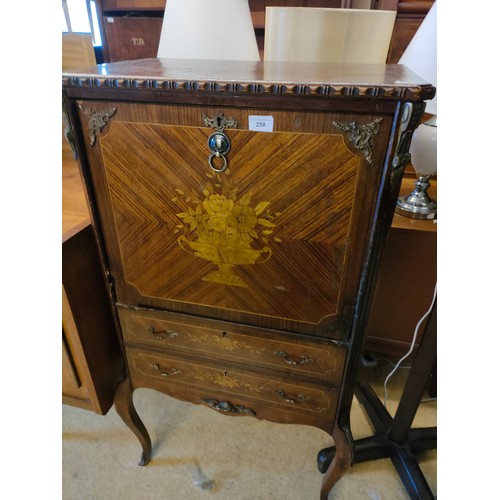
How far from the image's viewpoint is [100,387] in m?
1.17

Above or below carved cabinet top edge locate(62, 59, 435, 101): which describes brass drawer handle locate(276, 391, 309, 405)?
below

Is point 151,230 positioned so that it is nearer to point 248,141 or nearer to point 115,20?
point 248,141

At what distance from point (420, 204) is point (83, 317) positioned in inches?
41.9

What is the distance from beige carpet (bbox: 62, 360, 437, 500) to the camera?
1.07 metres

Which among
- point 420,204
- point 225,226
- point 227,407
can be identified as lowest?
point 227,407

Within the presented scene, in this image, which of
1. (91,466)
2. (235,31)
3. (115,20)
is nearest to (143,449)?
(91,466)

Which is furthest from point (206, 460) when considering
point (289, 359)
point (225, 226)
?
point (225, 226)

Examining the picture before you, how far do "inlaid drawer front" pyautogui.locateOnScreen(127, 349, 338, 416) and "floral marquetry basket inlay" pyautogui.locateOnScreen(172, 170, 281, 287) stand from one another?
0.92 ft

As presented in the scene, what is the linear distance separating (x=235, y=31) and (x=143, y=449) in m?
1.39

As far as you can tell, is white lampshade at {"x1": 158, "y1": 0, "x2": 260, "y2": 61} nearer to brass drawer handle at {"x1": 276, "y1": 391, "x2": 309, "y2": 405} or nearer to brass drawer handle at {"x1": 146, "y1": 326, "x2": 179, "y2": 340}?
brass drawer handle at {"x1": 146, "y1": 326, "x2": 179, "y2": 340}

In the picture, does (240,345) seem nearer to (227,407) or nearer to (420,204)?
(227,407)

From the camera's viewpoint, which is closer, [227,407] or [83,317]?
[227,407]

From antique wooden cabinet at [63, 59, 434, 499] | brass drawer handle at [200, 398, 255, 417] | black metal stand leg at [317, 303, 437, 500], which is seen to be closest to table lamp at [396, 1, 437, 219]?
antique wooden cabinet at [63, 59, 434, 499]

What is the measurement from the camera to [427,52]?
88cm
